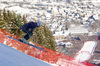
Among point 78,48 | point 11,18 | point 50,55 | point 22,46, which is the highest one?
point 11,18

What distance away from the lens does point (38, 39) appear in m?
7.80

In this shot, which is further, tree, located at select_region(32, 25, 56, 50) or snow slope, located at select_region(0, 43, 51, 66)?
tree, located at select_region(32, 25, 56, 50)

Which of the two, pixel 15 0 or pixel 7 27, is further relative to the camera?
pixel 15 0

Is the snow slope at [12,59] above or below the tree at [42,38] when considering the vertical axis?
above

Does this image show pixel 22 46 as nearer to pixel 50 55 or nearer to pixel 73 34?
pixel 50 55

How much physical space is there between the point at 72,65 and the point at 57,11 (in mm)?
46601

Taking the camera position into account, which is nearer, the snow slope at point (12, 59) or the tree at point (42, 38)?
the snow slope at point (12, 59)

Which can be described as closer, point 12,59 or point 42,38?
point 12,59

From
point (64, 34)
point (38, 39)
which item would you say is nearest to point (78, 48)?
point (64, 34)

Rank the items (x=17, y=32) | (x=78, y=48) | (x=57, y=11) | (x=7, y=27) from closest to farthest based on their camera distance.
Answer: (x=7, y=27) → (x=17, y=32) → (x=78, y=48) → (x=57, y=11)

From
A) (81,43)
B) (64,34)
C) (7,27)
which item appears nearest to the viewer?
(7,27)

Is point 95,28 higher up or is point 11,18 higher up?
point 11,18

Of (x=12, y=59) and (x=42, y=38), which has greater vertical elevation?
(x=12, y=59)

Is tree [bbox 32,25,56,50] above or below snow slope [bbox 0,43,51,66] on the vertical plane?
below
